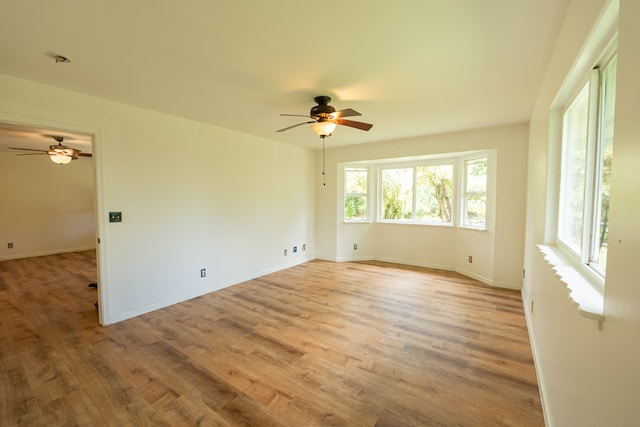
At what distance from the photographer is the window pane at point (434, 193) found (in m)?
4.96

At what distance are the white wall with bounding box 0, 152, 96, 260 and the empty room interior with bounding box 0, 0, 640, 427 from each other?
1529 millimetres

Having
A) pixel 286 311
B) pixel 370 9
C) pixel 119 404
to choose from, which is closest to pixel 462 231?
pixel 286 311

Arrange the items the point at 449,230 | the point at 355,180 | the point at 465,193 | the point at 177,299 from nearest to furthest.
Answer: the point at 177,299 → the point at 465,193 → the point at 449,230 → the point at 355,180

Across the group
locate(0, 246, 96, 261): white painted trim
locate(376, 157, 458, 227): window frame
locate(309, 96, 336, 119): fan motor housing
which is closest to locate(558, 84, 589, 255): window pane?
locate(309, 96, 336, 119): fan motor housing

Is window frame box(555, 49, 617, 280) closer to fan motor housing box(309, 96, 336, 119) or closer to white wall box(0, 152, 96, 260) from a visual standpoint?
fan motor housing box(309, 96, 336, 119)

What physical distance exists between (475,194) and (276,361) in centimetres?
408

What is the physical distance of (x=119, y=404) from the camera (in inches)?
70.9

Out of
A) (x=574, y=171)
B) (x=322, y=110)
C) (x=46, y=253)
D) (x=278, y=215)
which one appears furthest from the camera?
(x=46, y=253)

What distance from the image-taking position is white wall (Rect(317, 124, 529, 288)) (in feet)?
12.8

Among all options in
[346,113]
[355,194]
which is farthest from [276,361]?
[355,194]

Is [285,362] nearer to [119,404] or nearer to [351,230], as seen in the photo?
[119,404]

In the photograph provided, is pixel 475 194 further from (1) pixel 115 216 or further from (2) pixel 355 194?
(1) pixel 115 216

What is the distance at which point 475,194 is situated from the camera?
4527 mm

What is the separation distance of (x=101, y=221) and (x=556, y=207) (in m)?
4.28
